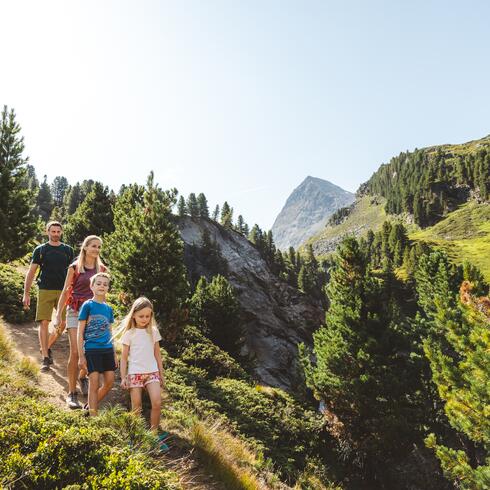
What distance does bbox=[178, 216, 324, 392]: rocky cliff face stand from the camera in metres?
58.2

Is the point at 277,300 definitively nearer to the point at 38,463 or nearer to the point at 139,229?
the point at 139,229

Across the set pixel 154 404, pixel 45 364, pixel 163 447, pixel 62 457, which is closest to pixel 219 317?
pixel 45 364

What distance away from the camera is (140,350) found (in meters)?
5.85

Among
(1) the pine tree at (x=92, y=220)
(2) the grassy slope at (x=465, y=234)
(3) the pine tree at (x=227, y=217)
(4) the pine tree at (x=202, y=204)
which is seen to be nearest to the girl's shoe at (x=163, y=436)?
(1) the pine tree at (x=92, y=220)

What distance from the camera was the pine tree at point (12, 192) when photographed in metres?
19.2

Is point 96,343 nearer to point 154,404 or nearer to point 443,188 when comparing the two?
point 154,404

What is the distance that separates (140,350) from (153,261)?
34.4 feet

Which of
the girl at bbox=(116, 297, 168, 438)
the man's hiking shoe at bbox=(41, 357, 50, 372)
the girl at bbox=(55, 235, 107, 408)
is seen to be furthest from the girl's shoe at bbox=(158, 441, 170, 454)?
the man's hiking shoe at bbox=(41, 357, 50, 372)

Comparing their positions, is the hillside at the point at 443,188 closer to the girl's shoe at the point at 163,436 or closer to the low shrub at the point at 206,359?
the low shrub at the point at 206,359

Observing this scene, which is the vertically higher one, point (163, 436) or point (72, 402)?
point (72, 402)

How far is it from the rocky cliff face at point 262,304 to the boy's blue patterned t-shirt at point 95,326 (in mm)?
44149

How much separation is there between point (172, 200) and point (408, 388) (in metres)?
15.5

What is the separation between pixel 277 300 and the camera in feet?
253

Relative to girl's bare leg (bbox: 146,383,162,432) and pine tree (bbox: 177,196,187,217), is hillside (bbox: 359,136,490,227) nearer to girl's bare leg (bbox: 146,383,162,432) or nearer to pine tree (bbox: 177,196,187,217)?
pine tree (bbox: 177,196,187,217)
